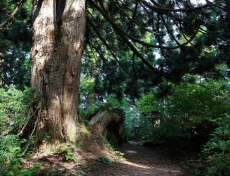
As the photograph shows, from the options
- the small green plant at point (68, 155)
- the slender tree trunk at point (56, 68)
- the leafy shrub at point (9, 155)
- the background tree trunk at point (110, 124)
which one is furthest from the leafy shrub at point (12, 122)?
the background tree trunk at point (110, 124)

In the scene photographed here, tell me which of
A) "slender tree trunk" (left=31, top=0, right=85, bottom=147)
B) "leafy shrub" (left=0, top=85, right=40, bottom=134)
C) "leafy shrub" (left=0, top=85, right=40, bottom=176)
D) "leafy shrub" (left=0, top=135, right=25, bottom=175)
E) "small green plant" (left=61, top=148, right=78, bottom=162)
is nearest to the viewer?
"leafy shrub" (left=0, top=135, right=25, bottom=175)

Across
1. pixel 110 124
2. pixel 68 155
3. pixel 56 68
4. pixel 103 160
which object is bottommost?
pixel 103 160

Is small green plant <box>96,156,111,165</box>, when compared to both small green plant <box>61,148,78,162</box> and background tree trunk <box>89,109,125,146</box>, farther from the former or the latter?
background tree trunk <box>89,109,125,146</box>

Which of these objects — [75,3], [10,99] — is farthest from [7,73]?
[10,99]

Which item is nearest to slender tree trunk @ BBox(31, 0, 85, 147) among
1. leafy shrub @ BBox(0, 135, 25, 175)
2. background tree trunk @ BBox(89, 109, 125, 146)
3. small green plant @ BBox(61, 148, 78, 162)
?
small green plant @ BBox(61, 148, 78, 162)

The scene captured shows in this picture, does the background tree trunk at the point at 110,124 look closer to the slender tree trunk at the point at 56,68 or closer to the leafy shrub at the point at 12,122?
the slender tree trunk at the point at 56,68

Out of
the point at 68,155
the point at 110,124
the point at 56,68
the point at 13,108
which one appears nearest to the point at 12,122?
the point at 13,108

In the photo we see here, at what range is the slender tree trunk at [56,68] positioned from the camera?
3.76 metres

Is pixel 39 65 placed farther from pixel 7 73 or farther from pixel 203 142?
pixel 7 73

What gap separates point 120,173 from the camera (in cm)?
373

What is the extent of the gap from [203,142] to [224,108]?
140 centimetres

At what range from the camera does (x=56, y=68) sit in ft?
13.1

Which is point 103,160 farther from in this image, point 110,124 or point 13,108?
point 110,124

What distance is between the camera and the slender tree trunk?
3.76 m
